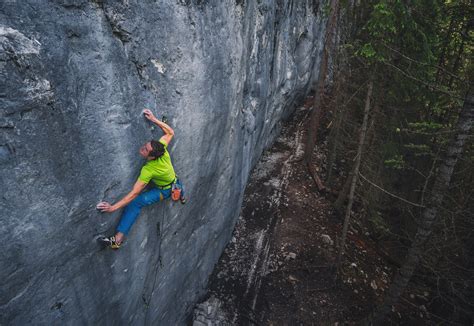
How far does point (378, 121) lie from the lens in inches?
453

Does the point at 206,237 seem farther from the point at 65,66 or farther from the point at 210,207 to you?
the point at 65,66

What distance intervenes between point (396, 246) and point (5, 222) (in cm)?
1244

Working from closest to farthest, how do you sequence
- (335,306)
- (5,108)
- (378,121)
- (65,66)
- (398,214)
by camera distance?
(5,108) < (65,66) < (335,306) < (378,121) < (398,214)

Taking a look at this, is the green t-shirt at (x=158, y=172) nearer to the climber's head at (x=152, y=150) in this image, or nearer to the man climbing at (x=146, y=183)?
the man climbing at (x=146, y=183)

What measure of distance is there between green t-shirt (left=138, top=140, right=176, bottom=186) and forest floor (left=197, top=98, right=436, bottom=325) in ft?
18.9

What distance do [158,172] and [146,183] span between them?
31 cm

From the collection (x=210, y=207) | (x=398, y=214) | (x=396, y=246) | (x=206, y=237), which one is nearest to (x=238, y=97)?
(x=210, y=207)

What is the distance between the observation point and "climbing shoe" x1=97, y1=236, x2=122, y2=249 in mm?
4677

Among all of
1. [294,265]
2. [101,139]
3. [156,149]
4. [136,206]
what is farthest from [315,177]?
[101,139]

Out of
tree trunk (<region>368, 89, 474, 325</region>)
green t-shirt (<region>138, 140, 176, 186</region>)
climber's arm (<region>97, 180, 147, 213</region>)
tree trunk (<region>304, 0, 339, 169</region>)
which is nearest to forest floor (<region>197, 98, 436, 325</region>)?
tree trunk (<region>368, 89, 474, 325</region>)

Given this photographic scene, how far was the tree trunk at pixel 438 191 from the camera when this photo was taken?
5.75 metres

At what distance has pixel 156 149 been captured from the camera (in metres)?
4.83

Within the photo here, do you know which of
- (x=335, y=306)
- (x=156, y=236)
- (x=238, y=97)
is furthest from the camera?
(x=335, y=306)

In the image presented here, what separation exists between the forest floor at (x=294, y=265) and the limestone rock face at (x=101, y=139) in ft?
8.23
